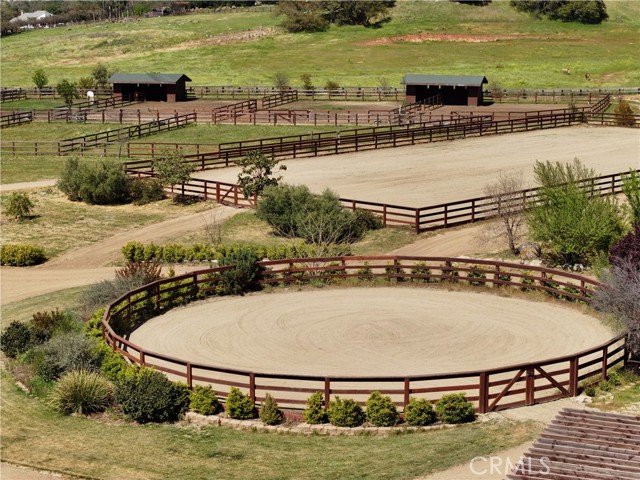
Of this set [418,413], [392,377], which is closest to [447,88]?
[392,377]

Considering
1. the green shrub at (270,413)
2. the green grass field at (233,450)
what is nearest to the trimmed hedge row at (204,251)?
the green shrub at (270,413)

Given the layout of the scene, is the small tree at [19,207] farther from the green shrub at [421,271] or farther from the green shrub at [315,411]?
the green shrub at [315,411]

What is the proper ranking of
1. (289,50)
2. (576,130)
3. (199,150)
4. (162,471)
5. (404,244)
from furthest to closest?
(289,50) < (576,130) < (199,150) < (404,244) < (162,471)

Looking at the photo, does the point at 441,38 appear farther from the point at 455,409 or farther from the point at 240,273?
the point at 455,409

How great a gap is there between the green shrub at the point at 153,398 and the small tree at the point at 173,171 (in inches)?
1077

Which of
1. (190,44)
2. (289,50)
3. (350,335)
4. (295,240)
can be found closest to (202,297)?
(350,335)

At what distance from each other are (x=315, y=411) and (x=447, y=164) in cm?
3732

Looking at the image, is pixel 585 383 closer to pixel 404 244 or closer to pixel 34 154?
pixel 404 244

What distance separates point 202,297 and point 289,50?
98309mm

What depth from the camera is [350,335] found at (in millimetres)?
29250

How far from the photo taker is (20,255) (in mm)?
41469

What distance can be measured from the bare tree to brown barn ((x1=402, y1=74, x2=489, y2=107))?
1590 inches

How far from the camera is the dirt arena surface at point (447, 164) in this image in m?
51.4

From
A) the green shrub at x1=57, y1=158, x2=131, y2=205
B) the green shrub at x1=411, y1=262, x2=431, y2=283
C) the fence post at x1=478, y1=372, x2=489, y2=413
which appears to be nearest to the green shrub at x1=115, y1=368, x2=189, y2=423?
the fence post at x1=478, y1=372, x2=489, y2=413
